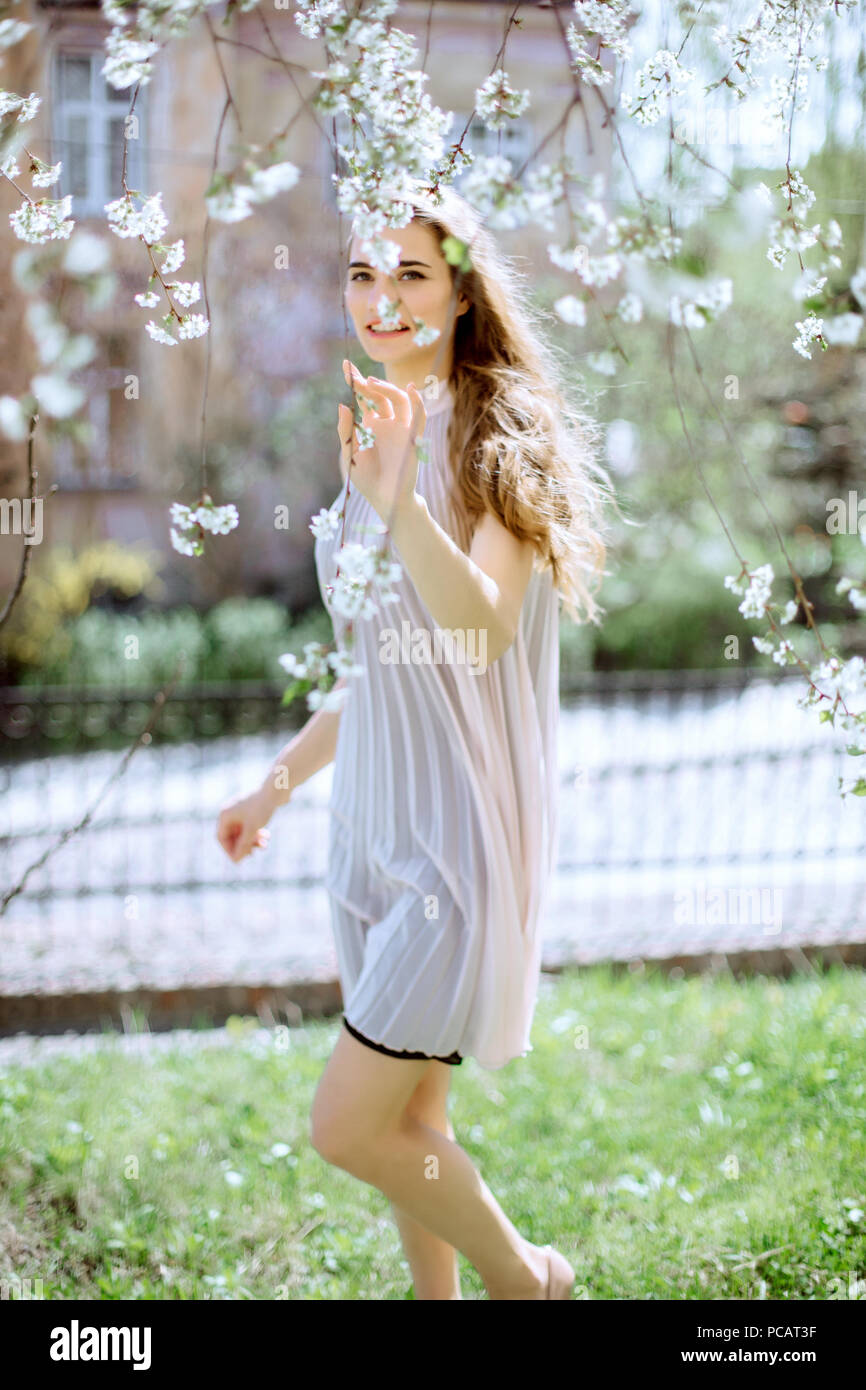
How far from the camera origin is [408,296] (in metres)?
1.91

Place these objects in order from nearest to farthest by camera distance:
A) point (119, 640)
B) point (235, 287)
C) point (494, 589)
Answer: point (494, 589) < point (119, 640) < point (235, 287)

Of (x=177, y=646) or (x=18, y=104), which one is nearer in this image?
(x=18, y=104)

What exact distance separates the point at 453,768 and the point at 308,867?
3.61 m

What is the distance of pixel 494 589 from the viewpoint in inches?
67.3

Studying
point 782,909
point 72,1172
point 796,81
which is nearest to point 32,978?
point 72,1172

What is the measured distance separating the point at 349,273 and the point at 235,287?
9.34 m

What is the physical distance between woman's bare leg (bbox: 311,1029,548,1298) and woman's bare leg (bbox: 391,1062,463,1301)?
0.27ft

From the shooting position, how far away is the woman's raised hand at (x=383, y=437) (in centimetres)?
158

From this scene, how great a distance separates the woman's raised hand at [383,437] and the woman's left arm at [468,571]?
0.04m

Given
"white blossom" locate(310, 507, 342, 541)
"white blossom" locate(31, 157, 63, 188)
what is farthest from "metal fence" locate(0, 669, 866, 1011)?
"white blossom" locate(31, 157, 63, 188)

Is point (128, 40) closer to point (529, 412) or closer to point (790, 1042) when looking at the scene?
point (529, 412)

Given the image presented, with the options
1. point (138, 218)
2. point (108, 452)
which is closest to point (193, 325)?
point (138, 218)

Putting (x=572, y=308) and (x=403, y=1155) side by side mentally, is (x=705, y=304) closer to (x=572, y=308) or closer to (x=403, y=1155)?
(x=572, y=308)

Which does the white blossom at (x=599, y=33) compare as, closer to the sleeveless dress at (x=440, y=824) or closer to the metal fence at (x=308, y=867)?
the sleeveless dress at (x=440, y=824)
